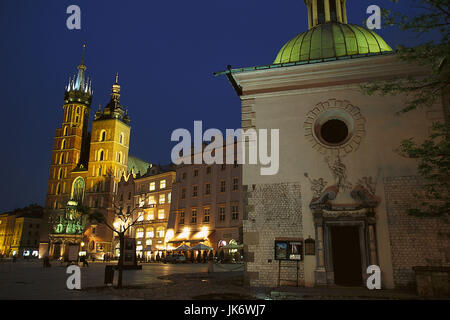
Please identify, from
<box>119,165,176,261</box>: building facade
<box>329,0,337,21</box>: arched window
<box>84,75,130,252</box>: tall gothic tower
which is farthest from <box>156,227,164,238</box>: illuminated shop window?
<box>329,0,337,21</box>: arched window

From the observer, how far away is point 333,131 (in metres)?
14.2

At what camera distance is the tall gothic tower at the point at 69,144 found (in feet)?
271

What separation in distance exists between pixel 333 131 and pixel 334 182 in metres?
2.22

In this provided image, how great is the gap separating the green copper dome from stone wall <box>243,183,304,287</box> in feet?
19.6

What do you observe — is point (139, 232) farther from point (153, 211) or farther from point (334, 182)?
point (334, 182)

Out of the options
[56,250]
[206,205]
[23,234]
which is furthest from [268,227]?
[23,234]

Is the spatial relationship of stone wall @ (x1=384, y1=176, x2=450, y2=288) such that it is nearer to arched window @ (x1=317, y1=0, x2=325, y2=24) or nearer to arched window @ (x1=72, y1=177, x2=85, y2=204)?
arched window @ (x1=317, y1=0, x2=325, y2=24)

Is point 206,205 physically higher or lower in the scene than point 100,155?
lower

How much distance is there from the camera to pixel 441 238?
1190cm

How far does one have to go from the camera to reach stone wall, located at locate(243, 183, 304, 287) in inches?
514

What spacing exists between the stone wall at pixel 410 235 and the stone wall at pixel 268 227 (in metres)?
3.18

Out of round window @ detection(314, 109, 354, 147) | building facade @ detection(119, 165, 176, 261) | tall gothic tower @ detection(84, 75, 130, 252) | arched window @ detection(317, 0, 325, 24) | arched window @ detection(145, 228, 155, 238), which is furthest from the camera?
tall gothic tower @ detection(84, 75, 130, 252)

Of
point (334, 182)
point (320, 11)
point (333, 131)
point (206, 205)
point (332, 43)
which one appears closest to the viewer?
point (334, 182)

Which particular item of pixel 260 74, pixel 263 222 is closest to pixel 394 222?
pixel 263 222
